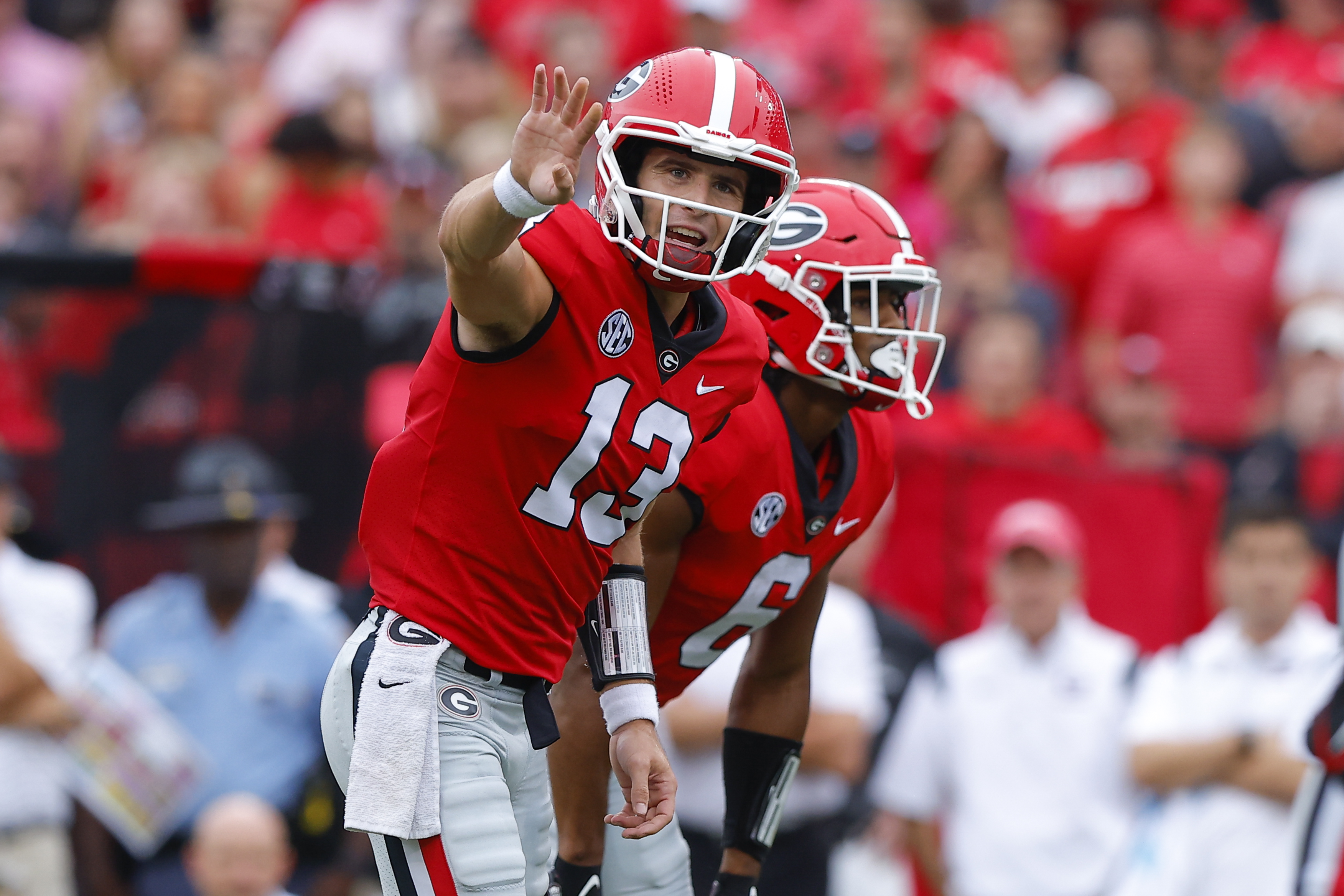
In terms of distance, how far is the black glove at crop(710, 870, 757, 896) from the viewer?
13.4 feet

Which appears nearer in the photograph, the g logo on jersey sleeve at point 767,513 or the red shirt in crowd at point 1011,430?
the g logo on jersey sleeve at point 767,513

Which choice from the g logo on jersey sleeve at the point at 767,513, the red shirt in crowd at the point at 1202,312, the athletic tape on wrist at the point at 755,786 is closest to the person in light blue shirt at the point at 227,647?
the athletic tape on wrist at the point at 755,786

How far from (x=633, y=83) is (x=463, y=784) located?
4.30 feet

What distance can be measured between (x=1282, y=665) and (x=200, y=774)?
3600 mm

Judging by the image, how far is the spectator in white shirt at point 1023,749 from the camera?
627cm

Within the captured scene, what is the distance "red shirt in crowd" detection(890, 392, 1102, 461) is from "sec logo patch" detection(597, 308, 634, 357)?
13.5 feet

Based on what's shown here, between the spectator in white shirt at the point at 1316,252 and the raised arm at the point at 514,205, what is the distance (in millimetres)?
6300

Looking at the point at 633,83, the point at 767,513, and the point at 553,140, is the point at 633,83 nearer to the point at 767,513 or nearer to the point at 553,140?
the point at 553,140

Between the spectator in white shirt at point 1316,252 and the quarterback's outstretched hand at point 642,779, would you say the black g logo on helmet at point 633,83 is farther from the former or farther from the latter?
the spectator in white shirt at point 1316,252

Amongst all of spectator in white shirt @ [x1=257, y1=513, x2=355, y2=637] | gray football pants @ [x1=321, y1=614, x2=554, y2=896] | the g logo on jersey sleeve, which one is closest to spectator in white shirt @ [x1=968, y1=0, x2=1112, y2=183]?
spectator in white shirt @ [x1=257, y1=513, x2=355, y2=637]

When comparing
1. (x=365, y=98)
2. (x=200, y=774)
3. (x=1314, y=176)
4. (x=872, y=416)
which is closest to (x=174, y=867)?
(x=200, y=774)

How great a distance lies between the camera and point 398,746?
3.12m

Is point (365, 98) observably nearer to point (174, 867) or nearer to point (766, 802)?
point (174, 867)

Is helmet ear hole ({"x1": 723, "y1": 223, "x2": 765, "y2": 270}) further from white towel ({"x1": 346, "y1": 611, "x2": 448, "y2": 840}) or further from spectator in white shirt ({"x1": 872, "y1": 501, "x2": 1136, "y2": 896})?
spectator in white shirt ({"x1": 872, "y1": 501, "x2": 1136, "y2": 896})
